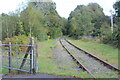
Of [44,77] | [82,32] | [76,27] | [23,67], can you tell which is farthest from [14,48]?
[76,27]

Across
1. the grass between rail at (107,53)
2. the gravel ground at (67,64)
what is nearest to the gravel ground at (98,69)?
the gravel ground at (67,64)

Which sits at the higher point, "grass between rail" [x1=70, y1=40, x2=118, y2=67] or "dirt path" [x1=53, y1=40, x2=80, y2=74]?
"grass between rail" [x1=70, y1=40, x2=118, y2=67]

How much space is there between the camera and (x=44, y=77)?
611 cm

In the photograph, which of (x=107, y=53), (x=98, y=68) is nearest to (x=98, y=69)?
(x=98, y=68)

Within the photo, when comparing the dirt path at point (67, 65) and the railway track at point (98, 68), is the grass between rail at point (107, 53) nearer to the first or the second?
the railway track at point (98, 68)

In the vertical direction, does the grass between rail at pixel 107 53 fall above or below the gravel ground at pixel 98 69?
above

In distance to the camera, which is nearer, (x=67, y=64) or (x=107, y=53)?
(x=67, y=64)

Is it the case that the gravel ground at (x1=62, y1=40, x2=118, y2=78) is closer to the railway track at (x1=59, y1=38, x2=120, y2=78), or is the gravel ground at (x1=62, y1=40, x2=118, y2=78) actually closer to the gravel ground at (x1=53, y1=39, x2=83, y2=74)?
the railway track at (x1=59, y1=38, x2=120, y2=78)

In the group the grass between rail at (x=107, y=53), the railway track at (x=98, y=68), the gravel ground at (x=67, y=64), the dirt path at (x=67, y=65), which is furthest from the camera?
the grass between rail at (x=107, y=53)

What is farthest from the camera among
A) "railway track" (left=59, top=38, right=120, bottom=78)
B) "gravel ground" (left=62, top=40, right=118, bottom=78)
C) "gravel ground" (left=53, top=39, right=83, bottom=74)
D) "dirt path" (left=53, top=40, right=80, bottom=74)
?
"gravel ground" (left=53, top=39, right=83, bottom=74)

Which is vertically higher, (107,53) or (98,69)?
(107,53)

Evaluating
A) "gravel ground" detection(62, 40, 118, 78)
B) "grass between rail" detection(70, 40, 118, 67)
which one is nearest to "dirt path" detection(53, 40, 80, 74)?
"gravel ground" detection(62, 40, 118, 78)

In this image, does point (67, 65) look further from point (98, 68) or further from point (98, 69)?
point (98, 69)

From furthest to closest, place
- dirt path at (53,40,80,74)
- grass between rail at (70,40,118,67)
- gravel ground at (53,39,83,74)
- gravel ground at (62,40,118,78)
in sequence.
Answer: grass between rail at (70,40,118,67) → gravel ground at (53,39,83,74) → dirt path at (53,40,80,74) → gravel ground at (62,40,118,78)
